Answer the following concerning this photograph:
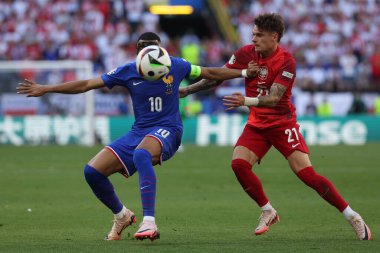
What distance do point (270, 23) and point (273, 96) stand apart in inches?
35.2

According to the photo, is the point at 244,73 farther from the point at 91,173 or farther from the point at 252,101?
the point at 91,173

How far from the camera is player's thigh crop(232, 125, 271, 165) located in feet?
34.6

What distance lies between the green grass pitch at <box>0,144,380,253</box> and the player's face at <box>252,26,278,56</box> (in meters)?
2.08

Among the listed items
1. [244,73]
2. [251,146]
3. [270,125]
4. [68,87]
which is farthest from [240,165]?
[68,87]

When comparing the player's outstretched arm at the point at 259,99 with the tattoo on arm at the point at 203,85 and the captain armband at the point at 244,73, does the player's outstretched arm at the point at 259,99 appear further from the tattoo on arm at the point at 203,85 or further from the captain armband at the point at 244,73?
the tattoo on arm at the point at 203,85

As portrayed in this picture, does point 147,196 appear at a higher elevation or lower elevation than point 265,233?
higher

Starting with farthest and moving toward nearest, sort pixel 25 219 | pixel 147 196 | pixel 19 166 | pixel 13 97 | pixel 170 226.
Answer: pixel 13 97 → pixel 19 166 → pixel 25 219 → pixel 170 226 → pixel 147 196

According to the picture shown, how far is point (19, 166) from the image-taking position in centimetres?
2109

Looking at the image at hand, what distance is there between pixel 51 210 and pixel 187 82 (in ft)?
53.0

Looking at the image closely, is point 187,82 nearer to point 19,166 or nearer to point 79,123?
point 79,123

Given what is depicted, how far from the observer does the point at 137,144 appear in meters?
10.0

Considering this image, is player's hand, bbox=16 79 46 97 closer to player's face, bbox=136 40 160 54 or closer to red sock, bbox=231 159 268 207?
player's face, bbox=136 40 160 54

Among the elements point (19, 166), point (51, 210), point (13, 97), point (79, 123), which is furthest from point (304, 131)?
point (51, 210)

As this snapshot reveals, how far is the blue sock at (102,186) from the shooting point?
1002 centimetres
